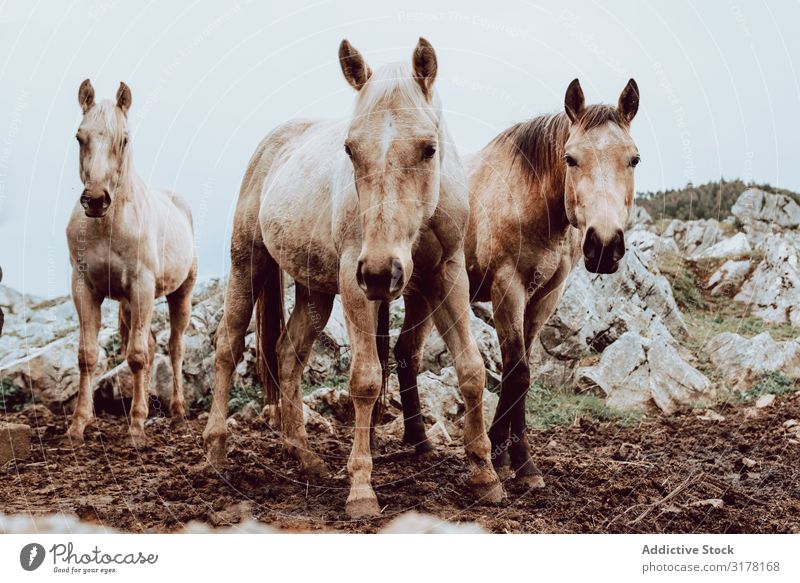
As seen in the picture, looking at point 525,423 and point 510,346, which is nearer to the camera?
point 510,346

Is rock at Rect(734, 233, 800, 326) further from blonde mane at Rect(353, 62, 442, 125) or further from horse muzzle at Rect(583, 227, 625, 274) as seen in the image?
blonde mane at Rect(353, 62, 442, 125)

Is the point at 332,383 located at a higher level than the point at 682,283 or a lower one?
lower

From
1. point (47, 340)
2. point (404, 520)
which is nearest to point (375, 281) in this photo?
point (404, 520)

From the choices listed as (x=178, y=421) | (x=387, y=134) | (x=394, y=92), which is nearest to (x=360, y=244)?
(x=387, y=134)

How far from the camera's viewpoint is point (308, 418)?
7992 mm

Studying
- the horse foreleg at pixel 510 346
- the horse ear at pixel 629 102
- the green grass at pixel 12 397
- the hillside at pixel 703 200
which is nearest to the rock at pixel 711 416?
the horse foreleg at pixel 510 346

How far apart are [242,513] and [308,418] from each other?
2801mm

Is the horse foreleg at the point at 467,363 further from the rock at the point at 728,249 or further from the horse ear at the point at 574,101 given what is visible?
the rock at the point at 728,249

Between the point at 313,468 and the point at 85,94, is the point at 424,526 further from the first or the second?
the point at 85,94

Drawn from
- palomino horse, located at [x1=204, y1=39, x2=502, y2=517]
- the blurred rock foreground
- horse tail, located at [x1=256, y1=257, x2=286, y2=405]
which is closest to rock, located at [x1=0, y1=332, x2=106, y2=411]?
the blurred rock foreground

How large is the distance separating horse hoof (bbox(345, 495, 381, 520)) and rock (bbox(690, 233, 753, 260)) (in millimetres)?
10472

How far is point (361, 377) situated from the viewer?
4863 millimetres

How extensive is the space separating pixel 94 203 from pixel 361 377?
3.75 metres

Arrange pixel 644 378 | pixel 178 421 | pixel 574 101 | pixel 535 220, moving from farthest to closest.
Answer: pixel 178 421 → pixel 644 378 → pixel 535 220 → pixel 574 101
